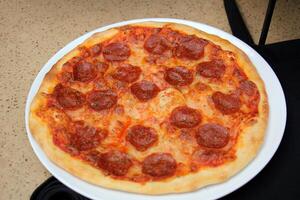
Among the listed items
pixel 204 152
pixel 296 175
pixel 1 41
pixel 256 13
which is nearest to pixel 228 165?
pixel 204 152

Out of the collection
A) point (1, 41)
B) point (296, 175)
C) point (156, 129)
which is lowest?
point (296, 175)

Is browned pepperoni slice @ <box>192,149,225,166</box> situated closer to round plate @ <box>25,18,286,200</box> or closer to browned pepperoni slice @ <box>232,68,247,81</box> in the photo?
round plate @ <box>25,18,286,200</box>

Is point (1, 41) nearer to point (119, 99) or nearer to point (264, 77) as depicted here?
point (119, 99)

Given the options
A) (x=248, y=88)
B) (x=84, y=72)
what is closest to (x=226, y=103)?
(x=248, y=88)

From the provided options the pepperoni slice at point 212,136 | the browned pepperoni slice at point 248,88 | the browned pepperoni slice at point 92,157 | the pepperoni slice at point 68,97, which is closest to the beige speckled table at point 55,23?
the pepperoni slice at point 68,97

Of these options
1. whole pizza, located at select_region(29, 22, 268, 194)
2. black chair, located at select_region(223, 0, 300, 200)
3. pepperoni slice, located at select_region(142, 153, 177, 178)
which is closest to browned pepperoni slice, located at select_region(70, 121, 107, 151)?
whole pizza, located at select_region(29, 22, 268, 194)

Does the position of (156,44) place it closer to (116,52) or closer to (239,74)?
(116,52)

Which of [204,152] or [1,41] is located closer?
[204,152]

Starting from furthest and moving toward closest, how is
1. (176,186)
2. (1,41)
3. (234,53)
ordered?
(1,41) → (234,53) → (176,186)
